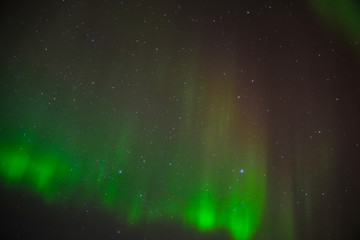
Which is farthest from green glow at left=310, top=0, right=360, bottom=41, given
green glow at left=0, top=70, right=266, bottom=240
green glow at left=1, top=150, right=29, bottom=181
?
green glow at left=1, top=150, right=29, bottom=181

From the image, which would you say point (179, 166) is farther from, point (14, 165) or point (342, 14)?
point (342, 14)

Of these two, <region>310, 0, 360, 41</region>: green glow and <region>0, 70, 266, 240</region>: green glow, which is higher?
<region>310, 0, 360, 41</region>: green glow

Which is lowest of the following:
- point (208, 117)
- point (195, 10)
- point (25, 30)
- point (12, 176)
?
point (12, 176)

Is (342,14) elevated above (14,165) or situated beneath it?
elevated above

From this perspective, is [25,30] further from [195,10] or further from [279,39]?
[279,39]

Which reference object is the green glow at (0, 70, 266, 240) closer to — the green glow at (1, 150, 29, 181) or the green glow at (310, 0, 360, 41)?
the green glow at (1, 150, 29, 181)

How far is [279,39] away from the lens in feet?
5.88

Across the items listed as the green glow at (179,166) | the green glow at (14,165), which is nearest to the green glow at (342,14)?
the green glow at (179,166)

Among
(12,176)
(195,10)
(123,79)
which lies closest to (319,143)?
(195,10)

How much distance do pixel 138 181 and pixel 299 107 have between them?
1.01 meters

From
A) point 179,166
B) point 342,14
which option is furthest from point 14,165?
point 342,14

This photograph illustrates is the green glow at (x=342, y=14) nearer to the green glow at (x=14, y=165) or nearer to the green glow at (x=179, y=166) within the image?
the green glow at (x=179, y=166)

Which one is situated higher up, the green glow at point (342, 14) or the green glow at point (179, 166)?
the green glow at point (342, 14)

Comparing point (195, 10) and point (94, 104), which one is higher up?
point (195, 10)
